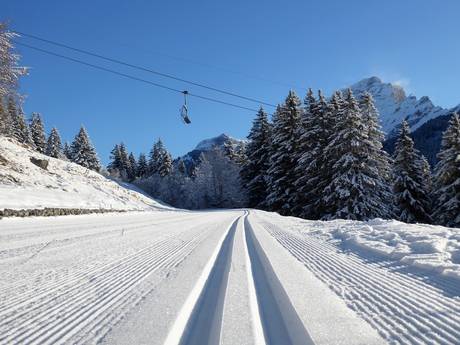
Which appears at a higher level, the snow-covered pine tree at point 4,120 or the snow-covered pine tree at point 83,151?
the snow-covered pine tree at point 83,151

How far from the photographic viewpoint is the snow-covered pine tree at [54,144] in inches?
2660

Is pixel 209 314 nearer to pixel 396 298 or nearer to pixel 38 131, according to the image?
pixel 396 298

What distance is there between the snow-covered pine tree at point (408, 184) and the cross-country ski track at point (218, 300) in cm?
2752

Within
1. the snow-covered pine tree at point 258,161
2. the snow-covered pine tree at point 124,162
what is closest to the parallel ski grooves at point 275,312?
the snow-covered pine tree at point 258,161

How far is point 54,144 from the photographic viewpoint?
229ft

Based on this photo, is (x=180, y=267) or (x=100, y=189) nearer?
(x=180, y=267)

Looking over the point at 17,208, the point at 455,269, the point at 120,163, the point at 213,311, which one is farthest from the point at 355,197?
the point at 120,163

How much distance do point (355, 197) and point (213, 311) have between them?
81.1 feet

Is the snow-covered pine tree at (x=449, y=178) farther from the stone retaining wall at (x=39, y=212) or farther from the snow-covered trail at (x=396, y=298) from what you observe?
the snow-covered trail at (x=396, y=298)

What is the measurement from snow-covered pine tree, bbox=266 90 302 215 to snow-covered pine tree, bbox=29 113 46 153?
4637 cm

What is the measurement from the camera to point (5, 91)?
733 inches

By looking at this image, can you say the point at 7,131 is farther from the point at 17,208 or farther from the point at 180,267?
the point at 180,267

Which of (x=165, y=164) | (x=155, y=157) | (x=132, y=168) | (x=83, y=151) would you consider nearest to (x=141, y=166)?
(x=132, y=168)

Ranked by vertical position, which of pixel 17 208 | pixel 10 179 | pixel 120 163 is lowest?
pixel 17 208
